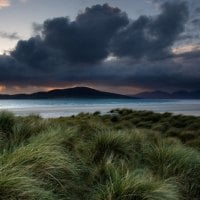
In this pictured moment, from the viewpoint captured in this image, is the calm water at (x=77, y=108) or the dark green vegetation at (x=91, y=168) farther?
the calm water at (x=77, y=108)

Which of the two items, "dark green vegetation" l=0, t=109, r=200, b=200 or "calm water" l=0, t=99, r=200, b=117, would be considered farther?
"calm water" l=0, t=99, r=200, b=117

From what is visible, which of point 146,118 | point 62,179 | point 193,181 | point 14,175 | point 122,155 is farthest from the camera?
point 146,118

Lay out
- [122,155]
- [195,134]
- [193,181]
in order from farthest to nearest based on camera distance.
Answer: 1. [195,134]
2. [122,155]
3. [193,181]

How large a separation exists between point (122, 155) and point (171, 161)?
3.69 feet

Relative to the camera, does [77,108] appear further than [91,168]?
Yes

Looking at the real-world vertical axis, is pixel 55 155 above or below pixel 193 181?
above

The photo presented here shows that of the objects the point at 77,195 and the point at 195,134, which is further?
the point at 195,134

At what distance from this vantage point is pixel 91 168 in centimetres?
700

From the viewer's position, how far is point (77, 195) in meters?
5.95

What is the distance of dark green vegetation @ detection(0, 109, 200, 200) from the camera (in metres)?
5.07

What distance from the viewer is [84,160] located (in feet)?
24.4

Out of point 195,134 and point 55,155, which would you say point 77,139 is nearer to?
point 55,155

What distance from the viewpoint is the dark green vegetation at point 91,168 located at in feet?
16.6

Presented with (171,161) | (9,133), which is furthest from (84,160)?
(9,133)
